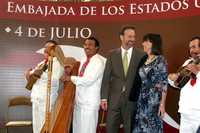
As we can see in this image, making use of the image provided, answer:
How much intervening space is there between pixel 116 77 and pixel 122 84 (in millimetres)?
117

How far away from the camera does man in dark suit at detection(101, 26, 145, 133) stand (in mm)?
4727

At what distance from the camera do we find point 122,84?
4801 millimetres

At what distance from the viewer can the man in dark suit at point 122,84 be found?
473 centimetres

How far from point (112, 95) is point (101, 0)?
1.88 meters

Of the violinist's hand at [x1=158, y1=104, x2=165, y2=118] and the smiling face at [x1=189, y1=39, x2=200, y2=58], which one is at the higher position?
the smiling face at [x1=189, y1=39, x2=200, y2=58]

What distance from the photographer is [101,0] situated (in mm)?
6234

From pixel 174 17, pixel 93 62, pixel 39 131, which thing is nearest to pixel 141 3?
pixel 174 17

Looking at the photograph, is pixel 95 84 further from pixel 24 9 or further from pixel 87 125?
pixel 24 9

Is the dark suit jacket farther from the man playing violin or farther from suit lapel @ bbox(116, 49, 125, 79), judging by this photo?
the man playing violin

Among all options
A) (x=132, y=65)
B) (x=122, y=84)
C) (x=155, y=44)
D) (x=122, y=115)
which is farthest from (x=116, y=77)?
(x=155, y=44)

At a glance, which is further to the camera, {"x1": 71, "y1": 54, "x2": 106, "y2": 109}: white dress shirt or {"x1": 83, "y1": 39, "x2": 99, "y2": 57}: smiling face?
{"x1": 83, "y1": 39, "x2": 99, "y2": 57}: smiling face

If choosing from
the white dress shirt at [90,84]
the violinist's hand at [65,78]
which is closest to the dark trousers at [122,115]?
the white dress shirt at [90,84]

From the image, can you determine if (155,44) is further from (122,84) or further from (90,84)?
(90,84)

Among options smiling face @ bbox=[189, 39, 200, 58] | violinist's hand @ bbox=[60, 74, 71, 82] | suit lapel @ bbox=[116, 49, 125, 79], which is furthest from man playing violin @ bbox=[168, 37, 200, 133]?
violinist's hand @ bbox=[60, 74, 71, 82]
